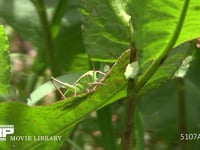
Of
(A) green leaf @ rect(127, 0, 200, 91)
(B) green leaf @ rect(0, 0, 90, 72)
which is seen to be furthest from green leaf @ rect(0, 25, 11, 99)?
(B) green leaf @ rect(0, 0, 90, 72)

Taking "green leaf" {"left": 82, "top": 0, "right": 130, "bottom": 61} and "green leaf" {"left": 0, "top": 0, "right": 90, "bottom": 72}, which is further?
"green leaf" {"left": 0, "top": 0, "right": 90, "bottom": 72}

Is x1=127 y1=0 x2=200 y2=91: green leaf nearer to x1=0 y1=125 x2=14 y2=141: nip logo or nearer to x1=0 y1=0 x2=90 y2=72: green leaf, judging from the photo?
x1=0 y1=125 x2=14 y2=141: nip logo

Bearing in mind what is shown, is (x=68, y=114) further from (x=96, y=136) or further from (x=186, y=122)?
(x=96, y=136)

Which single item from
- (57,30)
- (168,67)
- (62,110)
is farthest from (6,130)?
(57,30)

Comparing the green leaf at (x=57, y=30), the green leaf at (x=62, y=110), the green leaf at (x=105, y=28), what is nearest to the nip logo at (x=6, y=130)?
the green leaf at (x=62, y=110)

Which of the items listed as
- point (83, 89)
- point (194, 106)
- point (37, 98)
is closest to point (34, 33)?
point (37, 98)

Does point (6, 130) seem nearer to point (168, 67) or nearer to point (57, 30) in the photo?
point (168, 67)
